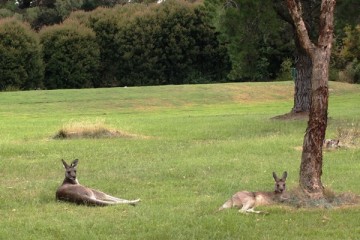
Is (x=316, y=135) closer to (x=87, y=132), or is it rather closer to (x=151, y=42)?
(x=87, y=132)

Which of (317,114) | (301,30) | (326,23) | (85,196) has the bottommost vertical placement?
(85,196)

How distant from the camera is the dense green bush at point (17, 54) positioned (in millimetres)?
47438

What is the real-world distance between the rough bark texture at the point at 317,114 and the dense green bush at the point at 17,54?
1566 inches

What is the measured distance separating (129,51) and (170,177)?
40.5 meters

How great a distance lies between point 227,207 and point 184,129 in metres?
13.0

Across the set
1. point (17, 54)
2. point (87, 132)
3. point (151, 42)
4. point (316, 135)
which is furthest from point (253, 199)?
point (151, 42)

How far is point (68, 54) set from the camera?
166 ft

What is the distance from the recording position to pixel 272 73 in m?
56.2

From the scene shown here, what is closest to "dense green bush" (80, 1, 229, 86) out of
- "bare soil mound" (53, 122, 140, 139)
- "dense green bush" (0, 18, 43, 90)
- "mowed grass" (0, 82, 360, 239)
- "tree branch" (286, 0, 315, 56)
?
"dense green bush" (0, 18, 43, 90)

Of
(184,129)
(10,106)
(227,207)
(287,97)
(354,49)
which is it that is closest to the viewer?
(227,207)

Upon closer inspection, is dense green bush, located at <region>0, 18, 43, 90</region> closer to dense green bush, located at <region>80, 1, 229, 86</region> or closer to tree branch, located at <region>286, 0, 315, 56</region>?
dense green bush, located at <region>80, 1, 229, 86</region>

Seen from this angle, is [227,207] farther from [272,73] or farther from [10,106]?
[272,73]

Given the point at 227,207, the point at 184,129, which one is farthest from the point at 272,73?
the point at 227,207

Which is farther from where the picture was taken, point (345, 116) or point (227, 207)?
point (345, 116)
